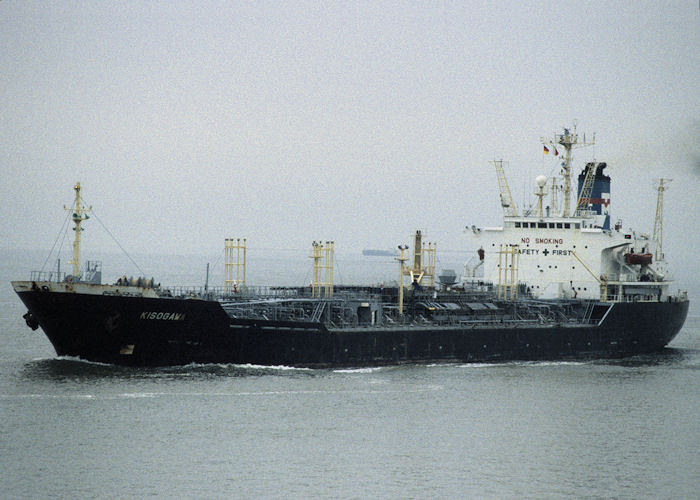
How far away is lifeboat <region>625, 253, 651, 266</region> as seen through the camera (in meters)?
51.8

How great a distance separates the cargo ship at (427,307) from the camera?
120 ft

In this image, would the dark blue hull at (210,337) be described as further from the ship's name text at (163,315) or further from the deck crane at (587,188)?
the deck crane at (587,188)

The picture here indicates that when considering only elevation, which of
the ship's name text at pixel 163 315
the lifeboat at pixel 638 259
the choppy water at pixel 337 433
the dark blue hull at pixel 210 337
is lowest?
the choppy water at pixel 337 433

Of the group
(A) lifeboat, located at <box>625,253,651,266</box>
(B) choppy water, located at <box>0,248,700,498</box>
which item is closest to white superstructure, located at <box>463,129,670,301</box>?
(A) lifeboat, located at <box>625,253,651,266</box>

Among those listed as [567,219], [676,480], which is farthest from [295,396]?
[567,219]

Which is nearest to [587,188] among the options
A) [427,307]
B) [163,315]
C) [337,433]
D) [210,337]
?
[427,307]

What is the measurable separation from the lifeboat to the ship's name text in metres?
27.6

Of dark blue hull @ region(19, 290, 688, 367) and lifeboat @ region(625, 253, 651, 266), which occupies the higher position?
lifeboat @ region(625, 253, 651, 266)

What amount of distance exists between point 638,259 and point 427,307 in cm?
1494

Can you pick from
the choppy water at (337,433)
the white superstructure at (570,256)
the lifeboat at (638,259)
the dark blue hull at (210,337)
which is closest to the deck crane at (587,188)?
the white superstructure at (570,256)

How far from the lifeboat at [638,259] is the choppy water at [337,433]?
12.5 metres

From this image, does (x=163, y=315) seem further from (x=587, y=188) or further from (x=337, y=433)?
(x=587, y=188)

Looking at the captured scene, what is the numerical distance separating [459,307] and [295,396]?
14.4 m

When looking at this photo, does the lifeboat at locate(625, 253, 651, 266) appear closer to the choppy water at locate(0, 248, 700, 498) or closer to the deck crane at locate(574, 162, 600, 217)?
the deck crane at locate(574, 162, 600, 217)
